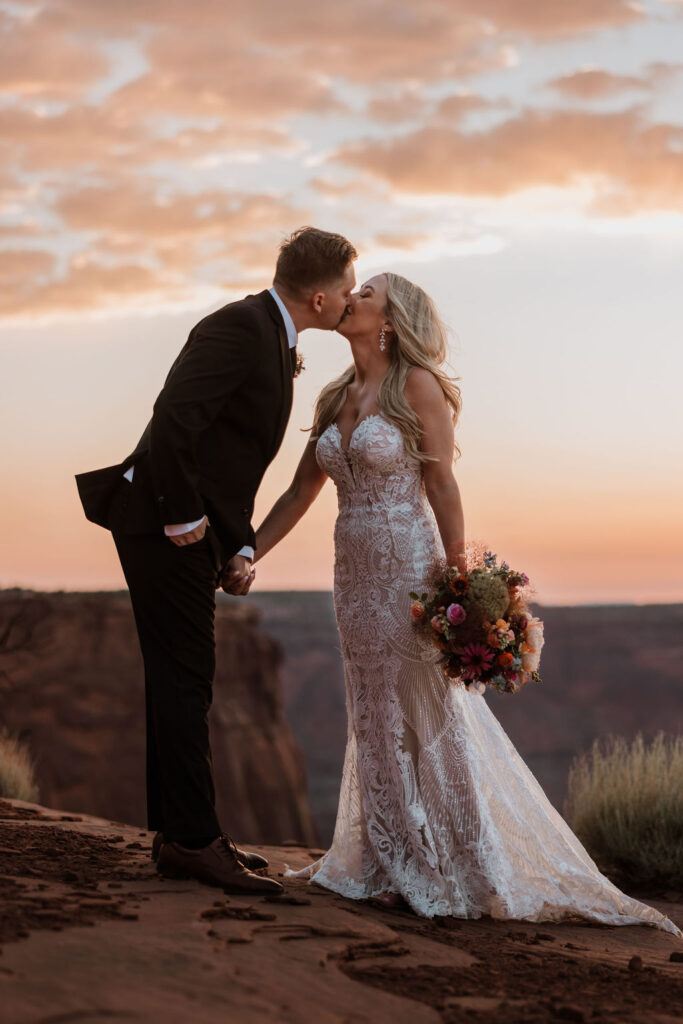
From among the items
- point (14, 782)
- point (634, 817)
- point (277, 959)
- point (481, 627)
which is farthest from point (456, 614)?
point (14, 782)

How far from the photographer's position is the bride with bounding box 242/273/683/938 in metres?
4.86

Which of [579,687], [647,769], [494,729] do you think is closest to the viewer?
[494,729]

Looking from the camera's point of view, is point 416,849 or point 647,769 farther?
point 647,769

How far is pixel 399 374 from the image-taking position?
503cm

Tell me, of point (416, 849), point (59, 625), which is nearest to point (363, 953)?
point (416, 849)

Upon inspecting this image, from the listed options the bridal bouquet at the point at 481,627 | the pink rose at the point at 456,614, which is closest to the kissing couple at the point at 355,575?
the bridal bouquet at the point at 481,627

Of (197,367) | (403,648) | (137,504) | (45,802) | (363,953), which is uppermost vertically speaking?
(197,367)

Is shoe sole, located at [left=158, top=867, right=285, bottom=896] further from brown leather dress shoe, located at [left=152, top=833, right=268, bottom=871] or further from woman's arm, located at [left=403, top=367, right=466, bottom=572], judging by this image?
woman's arm, located at [left=403, top=367, right=466, bottom=572]

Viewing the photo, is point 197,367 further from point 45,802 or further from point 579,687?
point 579,687

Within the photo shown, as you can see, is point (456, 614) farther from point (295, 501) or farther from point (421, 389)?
point (295, 501)

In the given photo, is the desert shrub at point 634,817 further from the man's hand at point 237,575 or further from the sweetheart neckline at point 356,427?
the man's hand at point 237,575

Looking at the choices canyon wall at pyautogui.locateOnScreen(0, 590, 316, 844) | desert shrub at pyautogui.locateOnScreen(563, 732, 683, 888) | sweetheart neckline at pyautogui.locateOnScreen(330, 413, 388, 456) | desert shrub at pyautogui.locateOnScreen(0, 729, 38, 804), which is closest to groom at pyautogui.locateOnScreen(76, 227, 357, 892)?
sweetheart neckline at pyautogui.locateOnScreen(330, 413, 388, 456)

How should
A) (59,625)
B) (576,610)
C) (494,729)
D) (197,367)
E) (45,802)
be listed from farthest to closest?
(576,610)
(59,625)
(45,802)
(494,729)
(197,367)

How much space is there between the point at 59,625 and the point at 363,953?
19858mm
